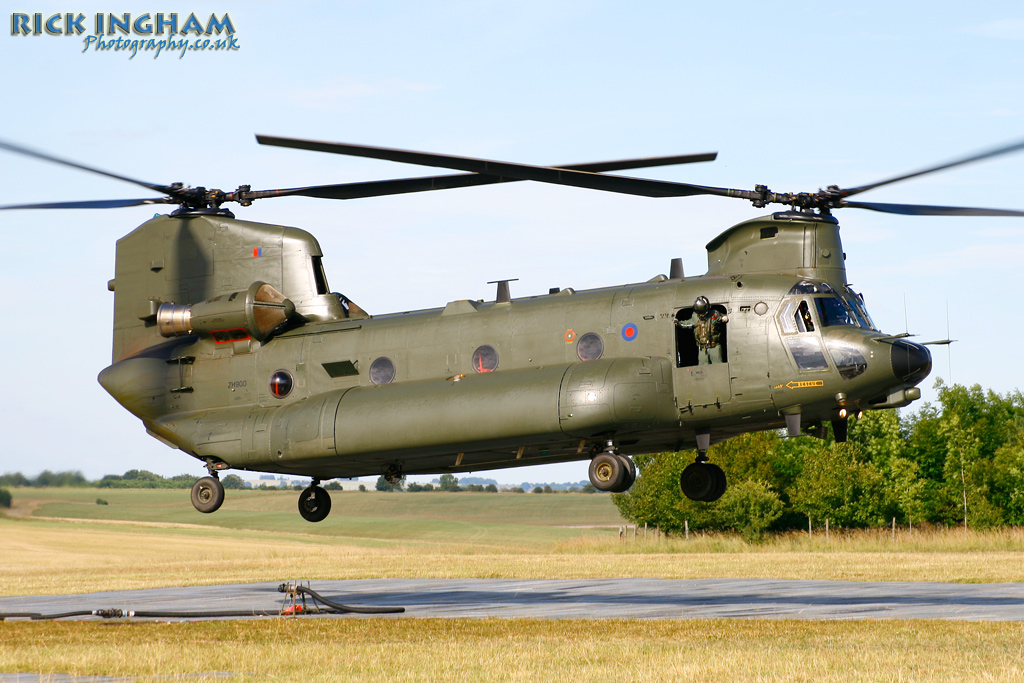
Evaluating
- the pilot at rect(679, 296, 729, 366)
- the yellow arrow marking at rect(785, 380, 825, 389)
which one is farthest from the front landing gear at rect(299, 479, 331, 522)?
the yellow arrow marking at rect(785, 380, 825, 389)

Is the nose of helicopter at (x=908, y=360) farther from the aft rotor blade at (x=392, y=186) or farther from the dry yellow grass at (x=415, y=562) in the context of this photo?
the dry yellow grass at (x=415, y=562)

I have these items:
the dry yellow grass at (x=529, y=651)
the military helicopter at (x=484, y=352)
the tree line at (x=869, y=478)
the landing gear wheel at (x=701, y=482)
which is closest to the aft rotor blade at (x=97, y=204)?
the military helicopter at (x=484, y=352)

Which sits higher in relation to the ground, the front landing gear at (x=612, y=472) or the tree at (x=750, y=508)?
the front landing gear at (x=612, y=472)

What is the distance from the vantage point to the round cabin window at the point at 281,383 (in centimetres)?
2320

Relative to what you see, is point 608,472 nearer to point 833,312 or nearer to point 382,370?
point 833,312

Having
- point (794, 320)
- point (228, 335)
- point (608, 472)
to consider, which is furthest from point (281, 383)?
point (794, 320)

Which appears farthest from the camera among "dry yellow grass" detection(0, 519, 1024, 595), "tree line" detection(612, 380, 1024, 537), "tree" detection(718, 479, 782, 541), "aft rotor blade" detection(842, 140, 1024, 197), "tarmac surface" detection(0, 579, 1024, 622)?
"tree" detection(718, 479, 782, 541)

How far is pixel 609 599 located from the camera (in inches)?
1300

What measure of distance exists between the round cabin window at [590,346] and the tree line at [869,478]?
46462mm

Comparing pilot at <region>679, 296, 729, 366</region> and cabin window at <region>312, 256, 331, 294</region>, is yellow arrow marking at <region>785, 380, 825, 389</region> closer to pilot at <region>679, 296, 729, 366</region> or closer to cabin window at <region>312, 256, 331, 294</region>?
pilot at <region>679, 296, 729, 366</region>

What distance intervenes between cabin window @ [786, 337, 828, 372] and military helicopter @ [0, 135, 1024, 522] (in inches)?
1.5

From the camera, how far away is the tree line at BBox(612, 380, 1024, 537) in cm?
6309

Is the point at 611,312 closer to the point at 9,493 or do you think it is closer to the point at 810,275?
the point at 810,275

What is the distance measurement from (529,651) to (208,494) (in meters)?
7.52
